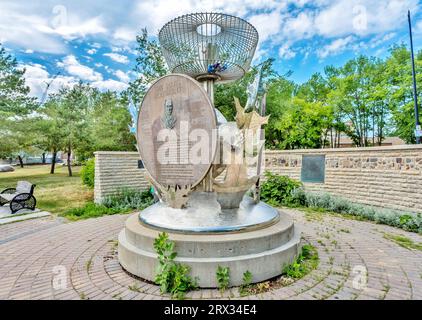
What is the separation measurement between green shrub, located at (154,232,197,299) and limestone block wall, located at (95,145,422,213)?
6.24 meters

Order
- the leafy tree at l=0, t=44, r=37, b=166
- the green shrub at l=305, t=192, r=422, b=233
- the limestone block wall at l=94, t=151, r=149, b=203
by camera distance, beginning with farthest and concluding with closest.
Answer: the leafy tree at l=0, t=44, r=37, b=166, the limestone block wall at l=94, t=151, r=149, b=203, the green shrub at l=305, t=192, r=422, b=233

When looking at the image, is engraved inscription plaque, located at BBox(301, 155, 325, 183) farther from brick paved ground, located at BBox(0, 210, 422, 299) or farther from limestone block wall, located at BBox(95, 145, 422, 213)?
brick paved ground, located at BBox(0, 210, 422, 299)

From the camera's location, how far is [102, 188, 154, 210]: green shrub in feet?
28.2

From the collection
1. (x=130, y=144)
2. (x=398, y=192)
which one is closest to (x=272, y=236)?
(x=398, y=192)

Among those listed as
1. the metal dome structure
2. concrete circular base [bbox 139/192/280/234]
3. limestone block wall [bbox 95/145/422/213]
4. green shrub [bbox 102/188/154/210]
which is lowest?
green shrub [bbox 102/188/154/210]

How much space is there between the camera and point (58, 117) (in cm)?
1958

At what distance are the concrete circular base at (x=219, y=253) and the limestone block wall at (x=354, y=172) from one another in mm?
5273

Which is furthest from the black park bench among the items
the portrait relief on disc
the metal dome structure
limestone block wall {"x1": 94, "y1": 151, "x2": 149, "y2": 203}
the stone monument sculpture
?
the metal dome structure

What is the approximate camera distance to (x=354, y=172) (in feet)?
28.0

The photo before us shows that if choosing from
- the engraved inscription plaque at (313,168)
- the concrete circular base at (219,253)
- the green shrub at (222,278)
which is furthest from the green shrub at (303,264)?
the engraved inscription plaque at (313,168)

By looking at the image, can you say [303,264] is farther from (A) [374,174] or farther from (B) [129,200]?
(B) [129,200]

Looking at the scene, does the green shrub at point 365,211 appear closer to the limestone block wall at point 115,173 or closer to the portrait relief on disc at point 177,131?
the portrait relief on disc at point 177,131

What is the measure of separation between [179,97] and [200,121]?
1.94ft

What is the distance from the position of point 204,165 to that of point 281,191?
20.5 ft
